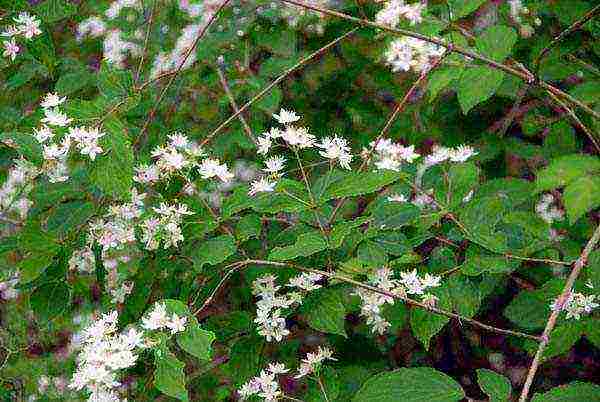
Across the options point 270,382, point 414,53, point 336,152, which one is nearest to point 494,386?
point 270,382

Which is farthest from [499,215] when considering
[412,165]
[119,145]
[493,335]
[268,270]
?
[493,335]

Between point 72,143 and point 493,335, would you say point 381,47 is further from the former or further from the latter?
point 72,143

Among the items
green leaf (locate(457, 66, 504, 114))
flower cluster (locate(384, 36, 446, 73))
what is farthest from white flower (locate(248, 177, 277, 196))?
flower cluster (locate(384, 36, 446, 73))

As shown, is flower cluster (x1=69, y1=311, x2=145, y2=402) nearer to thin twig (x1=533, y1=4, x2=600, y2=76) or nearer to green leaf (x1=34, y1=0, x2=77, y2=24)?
green leaf (x1=34, y1=0, x2=77, y2=24)

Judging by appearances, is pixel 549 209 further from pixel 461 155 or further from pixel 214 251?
pixel 214 251

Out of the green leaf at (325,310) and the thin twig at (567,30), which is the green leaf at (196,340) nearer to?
the green leaf at (325,310)

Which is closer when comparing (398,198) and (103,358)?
(103,358)

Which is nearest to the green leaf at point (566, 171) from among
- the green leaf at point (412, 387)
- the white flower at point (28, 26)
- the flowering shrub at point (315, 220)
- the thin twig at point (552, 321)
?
the flowering shrub at point (315, 220)
